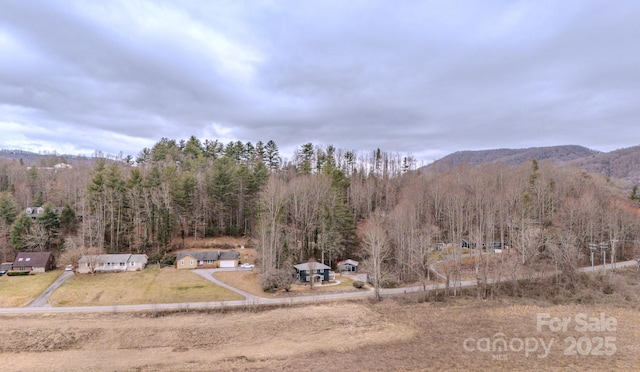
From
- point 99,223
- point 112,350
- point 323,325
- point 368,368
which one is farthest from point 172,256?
point 368,368

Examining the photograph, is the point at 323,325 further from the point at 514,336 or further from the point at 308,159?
the point at 308,159

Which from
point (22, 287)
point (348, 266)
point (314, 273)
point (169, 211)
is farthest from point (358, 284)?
point (22, 287)

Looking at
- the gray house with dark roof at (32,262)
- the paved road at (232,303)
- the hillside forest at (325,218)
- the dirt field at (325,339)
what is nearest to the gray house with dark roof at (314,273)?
the hillside forest at (325,218)

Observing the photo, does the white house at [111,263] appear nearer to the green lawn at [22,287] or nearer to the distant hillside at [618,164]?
the green lawn at [22,287]

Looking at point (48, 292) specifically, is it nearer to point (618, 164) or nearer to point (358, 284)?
point (358, 284)

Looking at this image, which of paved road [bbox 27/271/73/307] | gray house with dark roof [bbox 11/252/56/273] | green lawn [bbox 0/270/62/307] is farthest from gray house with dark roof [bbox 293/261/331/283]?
gray house with dark roof [bbox 11/252/56/273]
